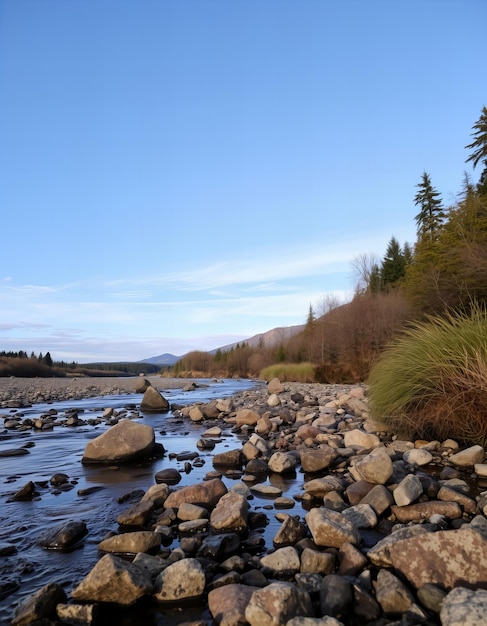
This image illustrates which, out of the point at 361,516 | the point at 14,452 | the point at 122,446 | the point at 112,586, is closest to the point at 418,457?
the point at 361,516

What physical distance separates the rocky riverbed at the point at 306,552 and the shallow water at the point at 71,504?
0.28 feet

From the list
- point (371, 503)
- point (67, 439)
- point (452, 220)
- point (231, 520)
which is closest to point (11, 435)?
point (67, 439)

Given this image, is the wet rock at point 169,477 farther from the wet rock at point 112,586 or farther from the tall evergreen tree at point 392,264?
the tall evergreen tree at point 392,264

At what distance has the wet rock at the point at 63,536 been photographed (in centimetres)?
323

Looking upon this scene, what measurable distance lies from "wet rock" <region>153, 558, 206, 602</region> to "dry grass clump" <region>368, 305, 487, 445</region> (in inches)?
166

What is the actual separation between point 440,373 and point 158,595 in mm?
4698

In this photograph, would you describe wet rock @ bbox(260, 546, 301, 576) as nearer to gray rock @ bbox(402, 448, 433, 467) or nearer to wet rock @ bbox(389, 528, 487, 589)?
wet rock @ bbox(389, 528, 487, 589)

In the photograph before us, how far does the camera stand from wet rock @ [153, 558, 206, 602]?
2.49 meters

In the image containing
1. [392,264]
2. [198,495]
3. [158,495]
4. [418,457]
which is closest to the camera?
[198,495]

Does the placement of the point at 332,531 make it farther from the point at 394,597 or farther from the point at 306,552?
the point at 394,597

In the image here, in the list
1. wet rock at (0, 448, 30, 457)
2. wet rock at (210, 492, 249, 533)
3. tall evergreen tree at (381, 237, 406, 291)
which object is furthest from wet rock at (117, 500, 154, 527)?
tall evergreen tree at (381, 237, 406, 291)

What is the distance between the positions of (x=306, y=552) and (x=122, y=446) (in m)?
4.30

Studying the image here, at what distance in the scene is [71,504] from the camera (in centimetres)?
432

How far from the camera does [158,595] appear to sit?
249cm
